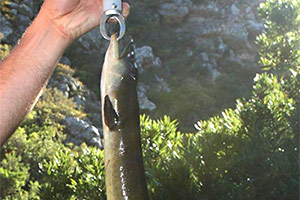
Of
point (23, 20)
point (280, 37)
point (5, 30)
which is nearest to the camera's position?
point (280, 37)

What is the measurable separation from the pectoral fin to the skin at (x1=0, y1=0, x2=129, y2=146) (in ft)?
1.21

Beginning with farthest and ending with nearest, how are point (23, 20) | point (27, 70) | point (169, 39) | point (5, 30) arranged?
point (169, 39) < point (23, 20) < point (5, 30) < point (27, 70)

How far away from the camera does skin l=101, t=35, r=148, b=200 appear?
4.44 feet

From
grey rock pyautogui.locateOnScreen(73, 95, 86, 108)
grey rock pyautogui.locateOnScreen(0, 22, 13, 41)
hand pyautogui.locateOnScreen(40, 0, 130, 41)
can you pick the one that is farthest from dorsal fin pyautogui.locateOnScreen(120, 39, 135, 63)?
grey rock pyautogui.locateOnScreen(0, 22, 13, 41)

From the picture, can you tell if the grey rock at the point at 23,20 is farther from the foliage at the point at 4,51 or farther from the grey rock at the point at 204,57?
the grey rock at the point at 204,57

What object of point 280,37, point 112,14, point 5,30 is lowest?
point 112,14

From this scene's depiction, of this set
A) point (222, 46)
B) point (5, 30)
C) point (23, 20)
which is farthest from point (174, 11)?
point (5, 30)

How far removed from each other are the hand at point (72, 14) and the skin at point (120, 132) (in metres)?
0.40

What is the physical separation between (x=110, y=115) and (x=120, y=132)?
67 millimetres

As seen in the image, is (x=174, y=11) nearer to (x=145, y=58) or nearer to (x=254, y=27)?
(x=254, y=27)

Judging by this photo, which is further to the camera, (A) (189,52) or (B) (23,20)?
(A) (189,52)

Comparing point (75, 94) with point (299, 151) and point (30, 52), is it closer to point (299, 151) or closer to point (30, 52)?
point (299, 151)

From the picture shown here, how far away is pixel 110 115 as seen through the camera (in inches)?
52.5

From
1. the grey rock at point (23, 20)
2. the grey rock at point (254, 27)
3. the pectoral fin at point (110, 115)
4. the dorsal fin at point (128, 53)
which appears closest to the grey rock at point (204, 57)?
the grey rock at point (254, 27)
